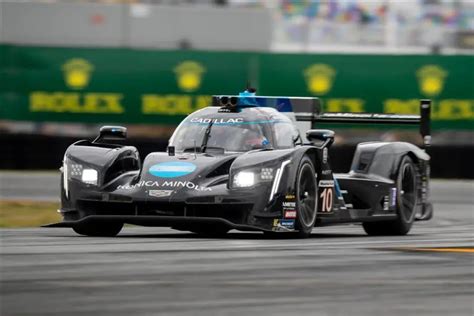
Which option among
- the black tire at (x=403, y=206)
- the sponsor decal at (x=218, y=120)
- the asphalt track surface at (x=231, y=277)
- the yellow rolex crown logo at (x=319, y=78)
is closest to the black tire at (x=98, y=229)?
the asphalt track surface at (x=231, y=277)

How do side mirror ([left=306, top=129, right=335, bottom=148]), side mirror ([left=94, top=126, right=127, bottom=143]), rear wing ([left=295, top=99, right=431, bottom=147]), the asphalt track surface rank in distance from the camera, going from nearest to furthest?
1. the asphalt track surface
2. side mirror ([left=306, top=129, right=335, bottom=148])
3. side mirror ([left=94, top=126, right=127, bottom=143])
4. rear wing ([left=295, top=99, right=431, bottom=147])

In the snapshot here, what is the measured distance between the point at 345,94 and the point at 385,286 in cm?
1742

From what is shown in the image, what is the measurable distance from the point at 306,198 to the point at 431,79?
13689 mm

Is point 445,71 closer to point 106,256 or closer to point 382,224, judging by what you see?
point 382,224

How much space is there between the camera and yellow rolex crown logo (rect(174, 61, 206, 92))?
2445cm

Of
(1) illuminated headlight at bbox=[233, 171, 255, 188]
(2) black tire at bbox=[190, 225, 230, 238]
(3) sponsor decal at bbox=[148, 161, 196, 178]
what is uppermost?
(3) sponsor decal at bbox=[148, 161, 196, 178]

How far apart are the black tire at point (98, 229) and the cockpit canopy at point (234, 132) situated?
2.97 ft

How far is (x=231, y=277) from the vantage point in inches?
274

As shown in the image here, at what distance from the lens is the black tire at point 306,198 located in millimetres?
10430

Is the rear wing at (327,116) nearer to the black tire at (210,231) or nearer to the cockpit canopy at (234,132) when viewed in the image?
the cockpit canopy at (234,132)

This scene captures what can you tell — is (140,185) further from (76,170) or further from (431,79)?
(431,79)

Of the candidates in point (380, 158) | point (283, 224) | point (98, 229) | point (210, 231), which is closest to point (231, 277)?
point (283, 224)

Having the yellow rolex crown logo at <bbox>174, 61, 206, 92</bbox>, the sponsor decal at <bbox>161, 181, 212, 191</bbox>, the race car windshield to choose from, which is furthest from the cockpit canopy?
the yellow rolex crown logo at <bbox>174, 61, 206, 92</bbox>

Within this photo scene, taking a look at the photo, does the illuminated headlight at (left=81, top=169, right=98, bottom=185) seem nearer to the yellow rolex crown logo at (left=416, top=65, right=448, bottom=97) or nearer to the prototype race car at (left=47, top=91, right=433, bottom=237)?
the prototype race car at (left=47, top=91, right=433, bottom=237)
